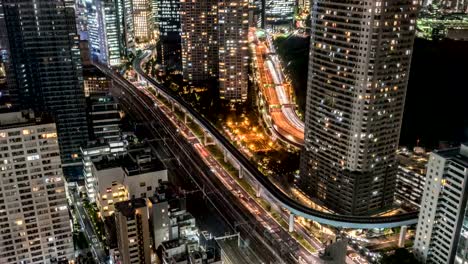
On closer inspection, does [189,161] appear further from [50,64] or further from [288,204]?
[50,64]

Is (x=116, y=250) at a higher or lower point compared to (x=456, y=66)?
lower

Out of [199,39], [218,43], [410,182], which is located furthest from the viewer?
[199,39]

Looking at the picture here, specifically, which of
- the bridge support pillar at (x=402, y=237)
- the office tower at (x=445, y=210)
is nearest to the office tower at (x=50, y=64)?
the bridge support pillar at (x=402, y=237)

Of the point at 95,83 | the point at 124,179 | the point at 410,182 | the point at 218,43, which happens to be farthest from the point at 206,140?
the point at 410,182

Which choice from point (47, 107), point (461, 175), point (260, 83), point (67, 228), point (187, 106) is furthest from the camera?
point (260, 83)

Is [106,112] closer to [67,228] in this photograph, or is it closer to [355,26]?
[67,228]

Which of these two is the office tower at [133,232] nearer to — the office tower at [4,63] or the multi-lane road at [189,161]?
the multi-lane road at [189,161]

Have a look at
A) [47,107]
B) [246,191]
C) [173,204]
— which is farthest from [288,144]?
[47,107]
